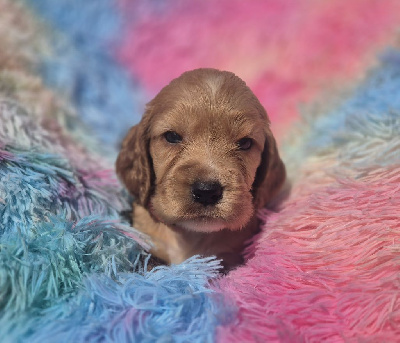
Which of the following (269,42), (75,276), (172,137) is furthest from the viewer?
(269,42)

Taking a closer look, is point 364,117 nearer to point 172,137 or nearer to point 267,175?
point 267,175

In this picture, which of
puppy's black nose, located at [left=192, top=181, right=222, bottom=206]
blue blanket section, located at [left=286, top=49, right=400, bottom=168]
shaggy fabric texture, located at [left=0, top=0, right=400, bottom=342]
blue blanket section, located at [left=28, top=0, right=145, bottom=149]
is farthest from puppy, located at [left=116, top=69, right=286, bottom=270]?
blue blanket section, located at [left=28, top=0, right=145, bottom=149]

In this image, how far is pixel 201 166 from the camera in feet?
6.28

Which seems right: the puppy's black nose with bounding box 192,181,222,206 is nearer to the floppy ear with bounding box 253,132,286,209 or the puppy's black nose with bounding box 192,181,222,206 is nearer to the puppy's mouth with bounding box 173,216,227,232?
the puppy's mouth with bounding box 173,216,227,232

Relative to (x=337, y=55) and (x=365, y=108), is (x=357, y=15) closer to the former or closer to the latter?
(x=337, y=55)

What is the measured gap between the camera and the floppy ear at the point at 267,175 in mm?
2293

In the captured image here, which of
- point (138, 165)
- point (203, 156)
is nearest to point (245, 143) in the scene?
point (203, 156)

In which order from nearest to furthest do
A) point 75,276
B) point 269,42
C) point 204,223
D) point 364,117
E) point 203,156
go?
1. point 75,276
2. point 204,223
3. point 203,156
4. point 364,117
5. point 269,42

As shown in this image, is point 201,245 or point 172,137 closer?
point 172,137

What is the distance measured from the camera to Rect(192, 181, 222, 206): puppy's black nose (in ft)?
5.92

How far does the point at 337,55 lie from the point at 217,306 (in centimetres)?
249

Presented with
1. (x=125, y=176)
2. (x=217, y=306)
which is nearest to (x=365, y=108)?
(x=125, y=176)

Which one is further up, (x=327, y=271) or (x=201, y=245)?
(x=327, y=271)

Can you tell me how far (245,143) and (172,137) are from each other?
0.35 metres
